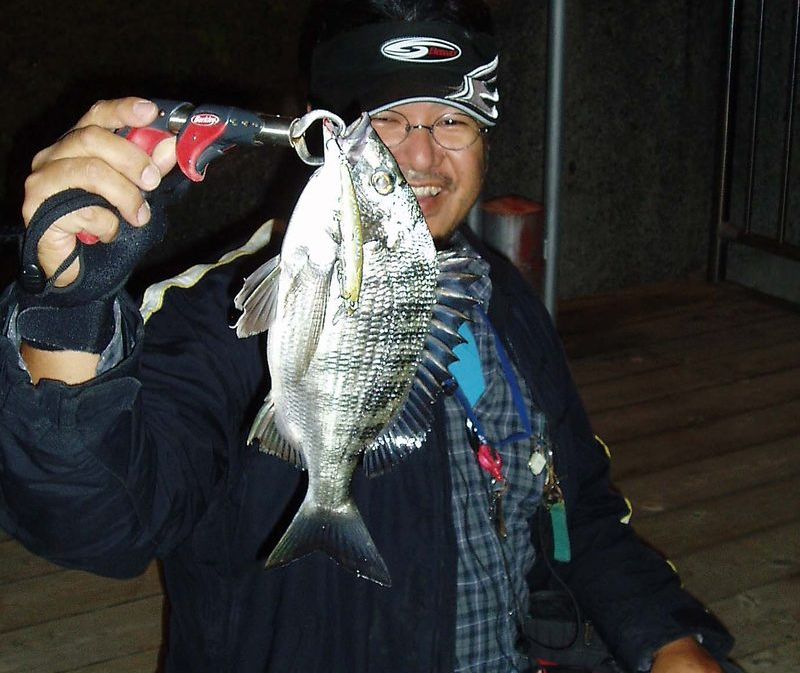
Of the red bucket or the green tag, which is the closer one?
the green tag

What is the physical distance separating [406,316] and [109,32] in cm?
505

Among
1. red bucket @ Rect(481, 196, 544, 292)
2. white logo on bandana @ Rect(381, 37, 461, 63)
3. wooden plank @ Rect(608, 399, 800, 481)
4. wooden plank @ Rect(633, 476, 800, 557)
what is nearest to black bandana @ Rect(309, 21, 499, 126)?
white logo on bandana @ Rect(381, 37, 461, 63)

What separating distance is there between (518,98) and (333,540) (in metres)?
5.33

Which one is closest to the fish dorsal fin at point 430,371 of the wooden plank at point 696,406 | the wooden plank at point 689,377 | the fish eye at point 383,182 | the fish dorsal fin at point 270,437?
the fish dorsal fin at point 270,437

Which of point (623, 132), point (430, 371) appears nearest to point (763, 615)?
point (430, 371)

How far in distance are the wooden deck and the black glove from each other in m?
2.12

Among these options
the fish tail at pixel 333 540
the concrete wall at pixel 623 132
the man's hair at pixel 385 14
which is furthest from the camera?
the concrete wall at pixel 623 132

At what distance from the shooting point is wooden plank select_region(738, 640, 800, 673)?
330 cm

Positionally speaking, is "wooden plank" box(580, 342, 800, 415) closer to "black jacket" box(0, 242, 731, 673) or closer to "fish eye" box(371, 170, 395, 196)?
"black jacket" box(0, 242, 731, 673)

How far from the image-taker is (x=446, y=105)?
2344mm

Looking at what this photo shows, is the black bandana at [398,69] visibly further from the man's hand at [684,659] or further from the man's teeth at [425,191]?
the man's hand at [684,659]

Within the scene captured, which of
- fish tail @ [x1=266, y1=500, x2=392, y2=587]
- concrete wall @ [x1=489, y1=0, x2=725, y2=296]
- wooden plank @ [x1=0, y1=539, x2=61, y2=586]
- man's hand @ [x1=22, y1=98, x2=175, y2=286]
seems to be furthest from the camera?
concrete wall @ [x1=489, y1=0, x2=725, y2=296]

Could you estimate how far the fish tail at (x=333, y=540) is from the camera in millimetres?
1715

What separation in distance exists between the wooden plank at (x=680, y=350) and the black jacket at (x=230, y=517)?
10.2ft
